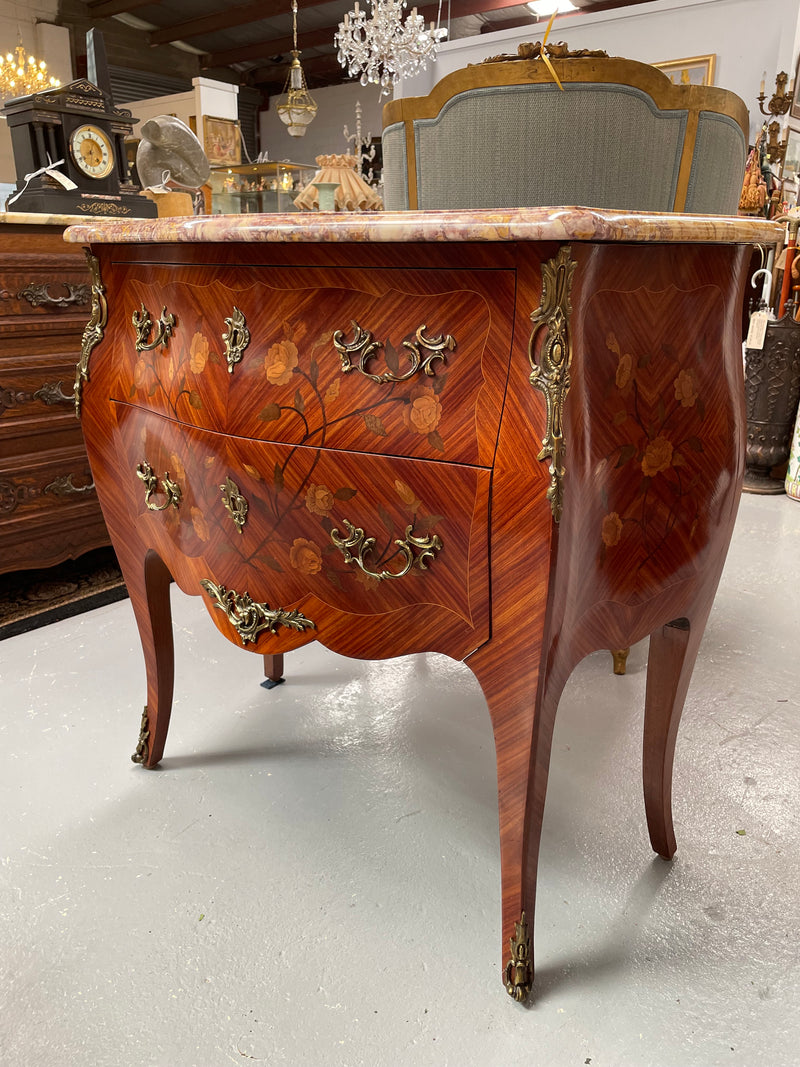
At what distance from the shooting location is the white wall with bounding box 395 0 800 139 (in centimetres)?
629

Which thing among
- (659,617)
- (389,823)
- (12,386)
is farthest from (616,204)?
(12,386)

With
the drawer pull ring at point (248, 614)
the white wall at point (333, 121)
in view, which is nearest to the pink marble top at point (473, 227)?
the drawer pull ring at point (248, 614)

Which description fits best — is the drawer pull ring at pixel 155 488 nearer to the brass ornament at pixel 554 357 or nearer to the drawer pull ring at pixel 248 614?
the drawer pull ring at pixel 248 614

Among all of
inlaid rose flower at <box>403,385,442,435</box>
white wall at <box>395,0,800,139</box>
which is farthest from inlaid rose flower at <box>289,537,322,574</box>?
white wall at <box>395,0,800,139</box>

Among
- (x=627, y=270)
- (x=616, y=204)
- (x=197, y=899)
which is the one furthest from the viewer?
(x=616, y=204)

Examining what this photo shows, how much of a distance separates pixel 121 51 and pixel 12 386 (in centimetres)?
1142

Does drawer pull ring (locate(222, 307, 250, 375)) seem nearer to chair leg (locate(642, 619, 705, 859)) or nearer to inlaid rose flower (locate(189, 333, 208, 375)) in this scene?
inlaid rose flower (locate(189, 333, 208, 375))

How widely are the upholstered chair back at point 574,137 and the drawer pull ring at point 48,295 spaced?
1.25 meters

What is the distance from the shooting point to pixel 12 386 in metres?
2.41

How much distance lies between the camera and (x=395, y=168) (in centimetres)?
182

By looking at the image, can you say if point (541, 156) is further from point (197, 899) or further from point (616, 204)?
point (197, 899)

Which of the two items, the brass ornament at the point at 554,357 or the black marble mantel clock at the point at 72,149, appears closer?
the brass ornament at the point at 554,357

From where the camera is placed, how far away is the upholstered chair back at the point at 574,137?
1.55m

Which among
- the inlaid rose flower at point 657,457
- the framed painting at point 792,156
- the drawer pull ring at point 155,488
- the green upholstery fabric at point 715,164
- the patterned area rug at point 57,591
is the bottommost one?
the patterned area rug at point 57,591
